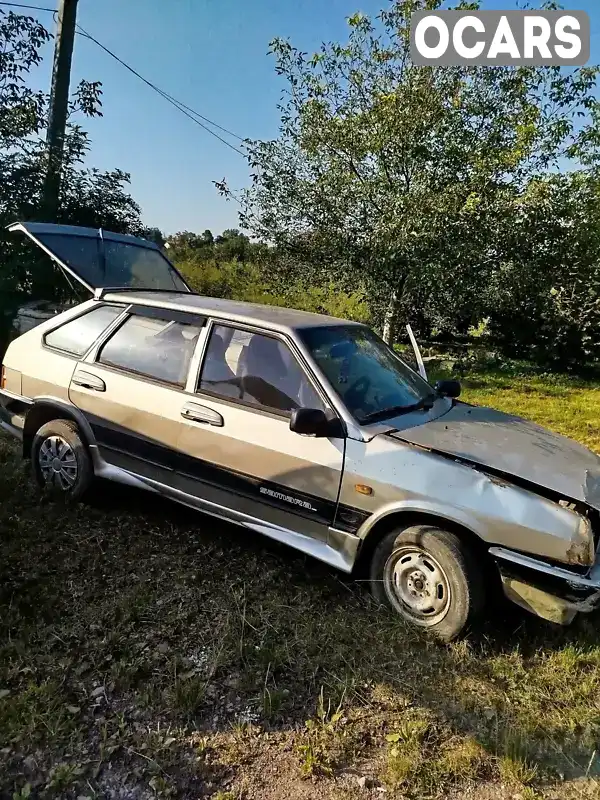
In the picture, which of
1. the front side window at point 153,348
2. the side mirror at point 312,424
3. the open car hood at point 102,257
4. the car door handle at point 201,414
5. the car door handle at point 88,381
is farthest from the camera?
the open car hood at point 102,257

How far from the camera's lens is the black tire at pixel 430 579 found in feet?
9.41

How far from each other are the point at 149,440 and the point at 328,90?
875 cm

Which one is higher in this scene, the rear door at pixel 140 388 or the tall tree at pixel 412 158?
the tall tree at pixel 412 158

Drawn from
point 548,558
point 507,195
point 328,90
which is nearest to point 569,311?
point 507,195

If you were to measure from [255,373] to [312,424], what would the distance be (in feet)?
2.21

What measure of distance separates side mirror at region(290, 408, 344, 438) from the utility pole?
6.93 metres

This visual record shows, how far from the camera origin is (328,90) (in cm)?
1010

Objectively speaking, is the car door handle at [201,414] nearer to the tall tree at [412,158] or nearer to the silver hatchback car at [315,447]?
the silver hatchback car at [315,447]

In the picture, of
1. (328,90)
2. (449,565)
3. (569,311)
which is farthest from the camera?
(569,311)

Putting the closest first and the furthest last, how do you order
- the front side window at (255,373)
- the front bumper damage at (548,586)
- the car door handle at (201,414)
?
1. the front bumper damage at (548,586)
2. the front side window at (255,373)
3. the car door handle at (201,414)

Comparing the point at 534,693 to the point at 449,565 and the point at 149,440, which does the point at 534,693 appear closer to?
the point at 449,565

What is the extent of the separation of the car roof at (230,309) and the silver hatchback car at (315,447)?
2cm

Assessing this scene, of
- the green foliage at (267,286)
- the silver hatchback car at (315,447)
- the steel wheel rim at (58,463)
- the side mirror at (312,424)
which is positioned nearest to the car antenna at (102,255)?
the silver hatchback car at (315,447)

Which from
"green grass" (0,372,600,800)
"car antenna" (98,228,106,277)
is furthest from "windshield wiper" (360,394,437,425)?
"car antenna" (98,228,106,277)
